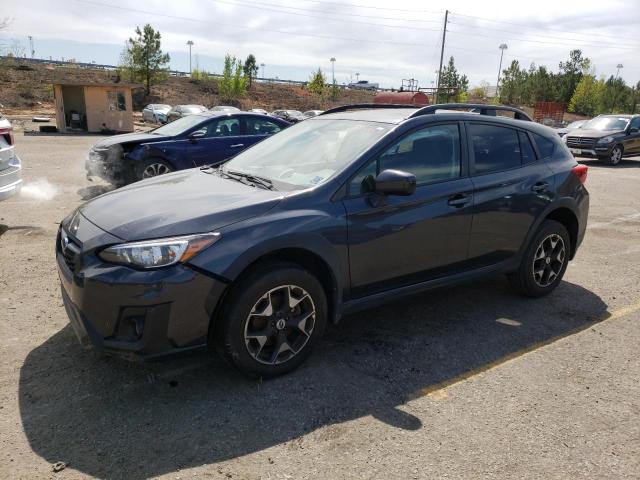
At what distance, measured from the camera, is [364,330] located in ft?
13.4

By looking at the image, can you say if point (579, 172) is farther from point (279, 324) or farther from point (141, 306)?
point (141, 306)

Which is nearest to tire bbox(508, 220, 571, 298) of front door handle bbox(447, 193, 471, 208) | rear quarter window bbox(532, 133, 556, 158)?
rear quarter window bbox(532, 133, 556, 158)

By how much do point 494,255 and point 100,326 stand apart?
3.06m

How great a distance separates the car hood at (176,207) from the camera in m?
2.94

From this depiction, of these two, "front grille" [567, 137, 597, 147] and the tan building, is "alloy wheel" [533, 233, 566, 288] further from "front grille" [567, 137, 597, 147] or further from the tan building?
the tan building

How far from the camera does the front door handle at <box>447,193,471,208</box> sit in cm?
391

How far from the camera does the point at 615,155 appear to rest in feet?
57.6

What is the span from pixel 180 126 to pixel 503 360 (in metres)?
7.85

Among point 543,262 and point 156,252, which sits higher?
point 156,252

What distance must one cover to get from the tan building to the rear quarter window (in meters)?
23.4

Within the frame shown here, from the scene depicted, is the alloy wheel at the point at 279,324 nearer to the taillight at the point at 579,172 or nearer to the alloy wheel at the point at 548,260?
the alloy wheel at the point at 548,260

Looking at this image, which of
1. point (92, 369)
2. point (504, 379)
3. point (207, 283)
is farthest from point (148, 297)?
point (504, 379)

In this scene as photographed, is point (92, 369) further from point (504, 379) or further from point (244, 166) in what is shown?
point (504, 379)

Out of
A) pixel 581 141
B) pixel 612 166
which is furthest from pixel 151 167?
pixel 612 166
